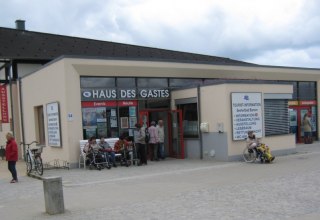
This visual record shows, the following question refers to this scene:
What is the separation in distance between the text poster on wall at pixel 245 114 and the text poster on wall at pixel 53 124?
21.4 feet

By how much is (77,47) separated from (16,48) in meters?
3.68

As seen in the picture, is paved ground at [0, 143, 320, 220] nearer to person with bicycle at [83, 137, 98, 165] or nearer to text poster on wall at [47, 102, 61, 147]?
person with bicycle at [83, 137, 98, 165]

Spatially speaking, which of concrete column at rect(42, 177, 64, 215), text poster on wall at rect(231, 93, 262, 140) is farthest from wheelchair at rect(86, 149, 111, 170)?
concrete column at rect(42, 177, 64, 215)

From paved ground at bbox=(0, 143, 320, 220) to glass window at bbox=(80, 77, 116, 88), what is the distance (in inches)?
141

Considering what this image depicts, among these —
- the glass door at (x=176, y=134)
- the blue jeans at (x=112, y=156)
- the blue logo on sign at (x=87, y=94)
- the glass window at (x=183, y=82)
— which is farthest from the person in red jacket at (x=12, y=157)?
the glass window at (x=183, y=82)

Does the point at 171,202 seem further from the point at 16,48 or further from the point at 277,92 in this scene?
the point at 16,48

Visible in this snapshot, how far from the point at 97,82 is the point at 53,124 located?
2.37m

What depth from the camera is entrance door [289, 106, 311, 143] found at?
77.3ft

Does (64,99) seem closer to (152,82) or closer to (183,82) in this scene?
(152,82)

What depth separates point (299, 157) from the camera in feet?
53.4

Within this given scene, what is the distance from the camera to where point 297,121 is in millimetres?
23828

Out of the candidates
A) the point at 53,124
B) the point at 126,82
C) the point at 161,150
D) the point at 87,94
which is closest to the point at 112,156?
the point at 87,94

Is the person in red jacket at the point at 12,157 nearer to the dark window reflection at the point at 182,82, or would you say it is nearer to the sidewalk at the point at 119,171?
the sidewalk at the point at 119,171

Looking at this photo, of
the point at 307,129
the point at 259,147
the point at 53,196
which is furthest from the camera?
the point at 307,129
